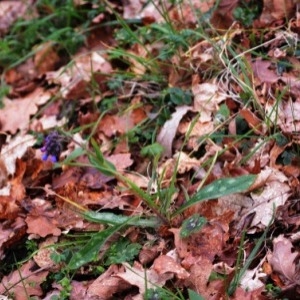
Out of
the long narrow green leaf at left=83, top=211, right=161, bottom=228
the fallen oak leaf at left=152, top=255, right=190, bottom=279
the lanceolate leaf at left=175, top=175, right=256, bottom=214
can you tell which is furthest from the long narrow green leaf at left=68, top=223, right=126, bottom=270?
the lanceolate leaf at left=175, top=175, right=256, bottom=214

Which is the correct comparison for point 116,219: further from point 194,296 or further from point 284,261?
point 284,261

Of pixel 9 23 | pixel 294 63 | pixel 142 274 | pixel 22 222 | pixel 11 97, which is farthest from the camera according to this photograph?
pixel 9 23

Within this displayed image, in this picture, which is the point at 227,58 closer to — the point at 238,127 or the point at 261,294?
the point at 238,127

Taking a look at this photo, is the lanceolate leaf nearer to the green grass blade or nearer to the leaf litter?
the leaf litter

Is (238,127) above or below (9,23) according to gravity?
below

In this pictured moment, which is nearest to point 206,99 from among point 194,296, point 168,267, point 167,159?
point 167,159

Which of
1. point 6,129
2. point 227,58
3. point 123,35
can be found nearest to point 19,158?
point 6,129
